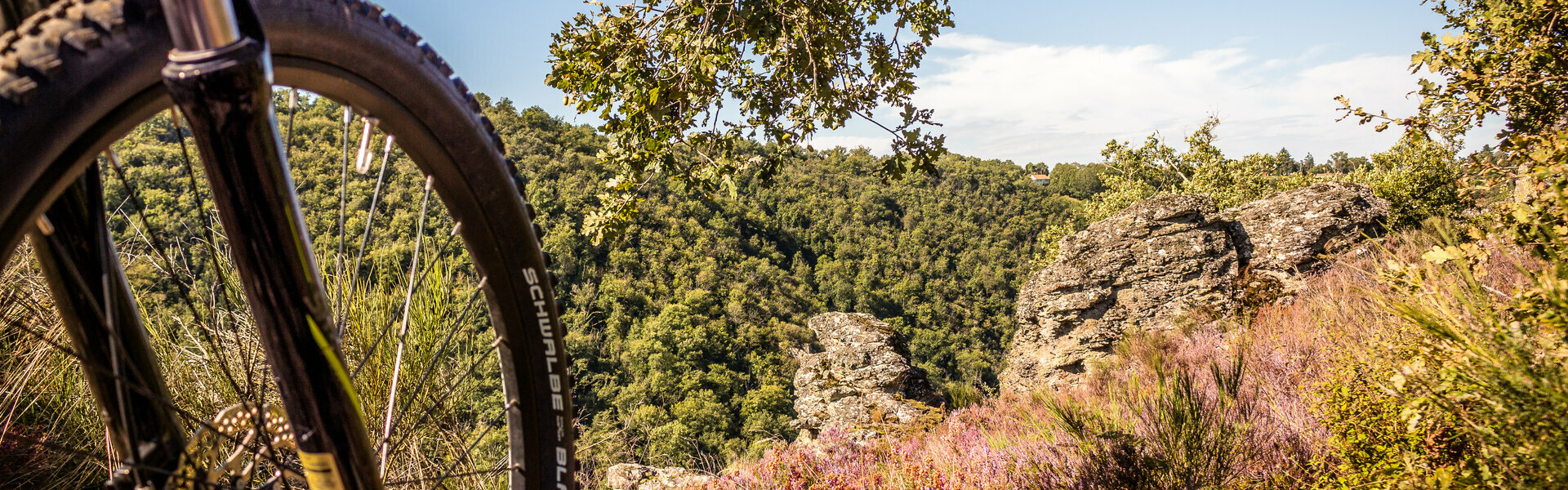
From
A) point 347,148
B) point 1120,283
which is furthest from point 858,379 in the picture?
point 347,148

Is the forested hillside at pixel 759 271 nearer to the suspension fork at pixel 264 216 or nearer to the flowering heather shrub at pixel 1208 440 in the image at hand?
the flowering heather shrub at pixel 1208 440

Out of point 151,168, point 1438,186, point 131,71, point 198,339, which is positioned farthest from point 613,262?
point 131,71

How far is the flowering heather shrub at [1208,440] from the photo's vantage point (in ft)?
8.39

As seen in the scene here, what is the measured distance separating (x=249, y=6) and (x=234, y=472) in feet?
2.00

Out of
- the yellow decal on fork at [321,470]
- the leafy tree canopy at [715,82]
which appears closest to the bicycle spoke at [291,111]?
the yellow decal on fork at [321,470]

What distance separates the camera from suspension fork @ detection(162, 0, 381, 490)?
0.59m

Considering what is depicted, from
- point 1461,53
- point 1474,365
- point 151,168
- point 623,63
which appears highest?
point 151,168

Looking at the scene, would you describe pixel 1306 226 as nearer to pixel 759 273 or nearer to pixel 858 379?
pixel 858 379

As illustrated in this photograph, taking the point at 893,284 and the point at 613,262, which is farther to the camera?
the point at 893,284

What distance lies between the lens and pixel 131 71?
Answer: 1.91ft

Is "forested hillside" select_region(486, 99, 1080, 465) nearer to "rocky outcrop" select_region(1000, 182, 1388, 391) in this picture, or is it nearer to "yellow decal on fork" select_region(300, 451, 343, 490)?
"rocky outcrop" select_region(1000, 182, 1388, 391)

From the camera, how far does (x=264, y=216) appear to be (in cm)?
67

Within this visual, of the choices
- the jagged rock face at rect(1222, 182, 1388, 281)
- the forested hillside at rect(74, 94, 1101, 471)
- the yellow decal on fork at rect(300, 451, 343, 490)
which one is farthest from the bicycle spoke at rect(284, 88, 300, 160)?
the forested hillside at rect(74, 94, 1101, 471)

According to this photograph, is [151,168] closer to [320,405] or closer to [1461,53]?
[320,405]
